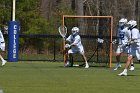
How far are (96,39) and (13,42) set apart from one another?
4113 mm

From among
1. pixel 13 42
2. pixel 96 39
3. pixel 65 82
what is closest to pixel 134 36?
pixel 65 82

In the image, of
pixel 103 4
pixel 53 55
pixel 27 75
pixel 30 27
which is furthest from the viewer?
pixel 103 4

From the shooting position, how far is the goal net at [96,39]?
27.0 metres

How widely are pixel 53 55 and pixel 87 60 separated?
485cm

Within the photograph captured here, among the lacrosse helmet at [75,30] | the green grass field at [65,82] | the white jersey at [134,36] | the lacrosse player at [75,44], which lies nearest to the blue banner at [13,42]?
the lacrosse player at [75,44]

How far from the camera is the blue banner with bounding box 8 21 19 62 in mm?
29125

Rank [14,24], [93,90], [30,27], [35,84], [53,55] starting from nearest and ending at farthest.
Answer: [93,90] → [35,84] → [14,24] → [53,55] → [30,27]

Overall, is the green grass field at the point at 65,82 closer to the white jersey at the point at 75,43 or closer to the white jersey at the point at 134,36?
the white jersey at the point at 134,36

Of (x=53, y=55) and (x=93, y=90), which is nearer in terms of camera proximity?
(x=93, y=90)

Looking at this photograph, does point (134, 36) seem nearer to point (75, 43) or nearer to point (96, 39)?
point (75, 43)

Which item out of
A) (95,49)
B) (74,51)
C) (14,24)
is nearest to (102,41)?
(95,49)

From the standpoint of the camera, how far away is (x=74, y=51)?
25.6m

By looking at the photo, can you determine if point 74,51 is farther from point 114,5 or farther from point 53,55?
point 114,5

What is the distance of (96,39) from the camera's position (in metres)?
28.5
